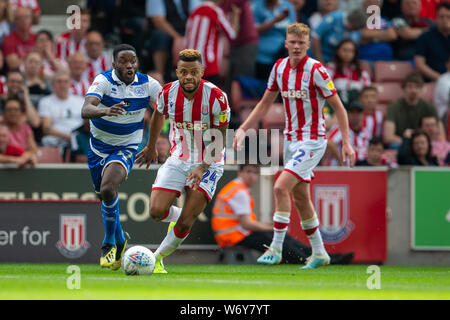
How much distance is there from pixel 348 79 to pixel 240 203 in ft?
12.2

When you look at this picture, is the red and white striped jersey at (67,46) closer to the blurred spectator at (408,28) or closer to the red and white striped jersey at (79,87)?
the red and white striped jersey at (79,87)

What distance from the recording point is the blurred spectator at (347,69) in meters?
14.2

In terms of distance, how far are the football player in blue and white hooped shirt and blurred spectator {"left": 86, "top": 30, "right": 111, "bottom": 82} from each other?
460cm

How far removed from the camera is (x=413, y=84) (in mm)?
13781

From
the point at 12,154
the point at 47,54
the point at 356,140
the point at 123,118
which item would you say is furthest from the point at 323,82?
the point at 47,54

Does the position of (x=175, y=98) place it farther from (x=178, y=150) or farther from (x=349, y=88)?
(x=349, y=88)

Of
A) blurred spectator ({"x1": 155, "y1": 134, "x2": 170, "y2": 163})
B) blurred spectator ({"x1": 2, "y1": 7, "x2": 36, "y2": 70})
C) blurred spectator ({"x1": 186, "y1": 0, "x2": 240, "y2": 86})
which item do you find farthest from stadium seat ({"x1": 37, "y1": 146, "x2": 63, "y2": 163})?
blurred spectator ({"x1": 186, "y1": 0, "x2": 240, "y2": 86})

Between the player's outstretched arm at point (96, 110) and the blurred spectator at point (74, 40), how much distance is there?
5.60 m

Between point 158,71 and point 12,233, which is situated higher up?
point 158,71

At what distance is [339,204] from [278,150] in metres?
1.32

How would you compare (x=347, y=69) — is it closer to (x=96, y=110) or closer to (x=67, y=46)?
(x=67, y=46)

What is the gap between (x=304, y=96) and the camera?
9.61 meters
